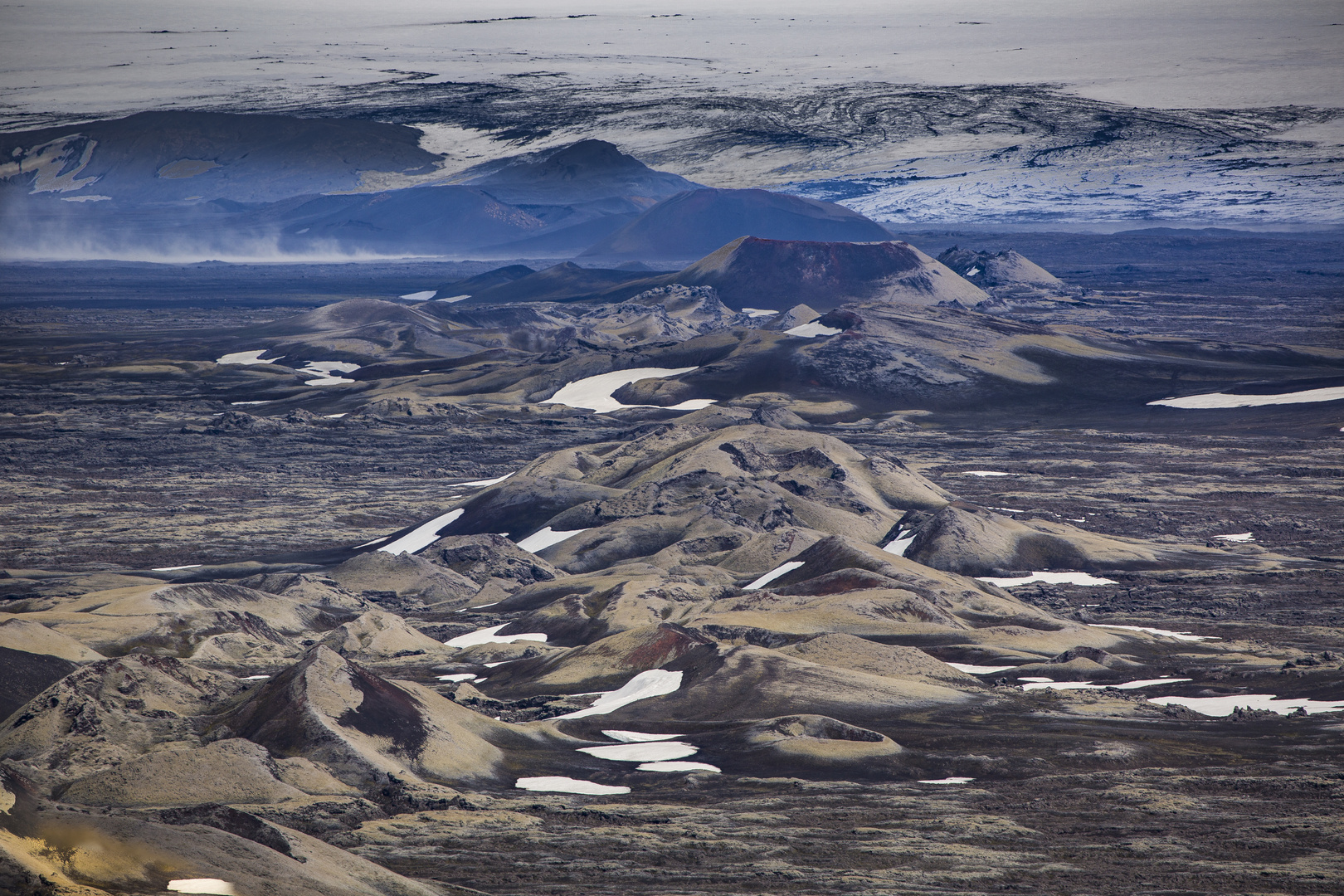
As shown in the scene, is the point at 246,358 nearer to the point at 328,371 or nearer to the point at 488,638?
the point at 328,371

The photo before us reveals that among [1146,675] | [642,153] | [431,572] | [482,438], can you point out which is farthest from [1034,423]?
[1146,675]

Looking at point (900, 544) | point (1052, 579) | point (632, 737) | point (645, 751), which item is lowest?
point (1052, 579)

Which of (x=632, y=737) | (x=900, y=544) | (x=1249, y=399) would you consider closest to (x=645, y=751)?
(x=632, y=737)

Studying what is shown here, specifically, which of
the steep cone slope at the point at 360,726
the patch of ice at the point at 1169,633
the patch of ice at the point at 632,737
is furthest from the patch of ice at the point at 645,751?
the patch of ice at the point at 1169,633

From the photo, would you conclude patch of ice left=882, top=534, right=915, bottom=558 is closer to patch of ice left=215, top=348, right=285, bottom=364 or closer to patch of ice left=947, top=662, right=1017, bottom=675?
patch of ice left=947, top=662, right=1017, bottom=675

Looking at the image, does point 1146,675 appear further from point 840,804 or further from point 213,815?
point 213,815
